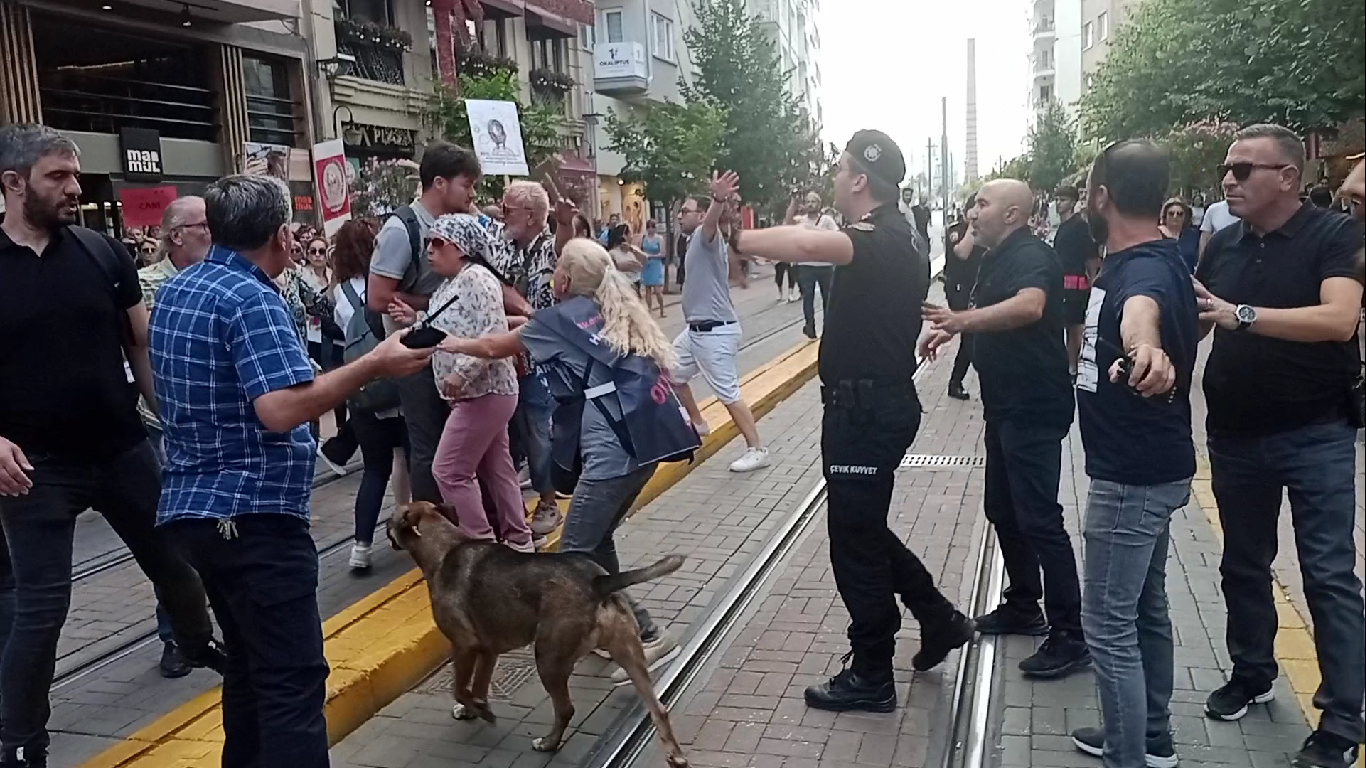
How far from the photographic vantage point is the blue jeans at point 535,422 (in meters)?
7.08

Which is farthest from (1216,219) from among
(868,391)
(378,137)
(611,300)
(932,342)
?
(378,137)

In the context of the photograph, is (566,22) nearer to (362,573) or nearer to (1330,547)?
(362,573)

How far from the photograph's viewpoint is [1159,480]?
11.5 feet

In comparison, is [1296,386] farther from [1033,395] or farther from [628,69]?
[628,69]

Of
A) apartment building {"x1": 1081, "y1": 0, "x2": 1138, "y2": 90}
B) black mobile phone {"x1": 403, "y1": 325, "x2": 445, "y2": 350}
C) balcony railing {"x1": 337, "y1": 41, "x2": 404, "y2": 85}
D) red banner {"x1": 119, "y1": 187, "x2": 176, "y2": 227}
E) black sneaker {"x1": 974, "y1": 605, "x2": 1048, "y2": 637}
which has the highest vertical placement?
apartment building {"x1": 1081, "y1": 0, "x2": 1138, "y2": 90}

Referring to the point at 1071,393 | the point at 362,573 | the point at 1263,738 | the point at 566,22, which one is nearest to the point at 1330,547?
the point at 1263,738

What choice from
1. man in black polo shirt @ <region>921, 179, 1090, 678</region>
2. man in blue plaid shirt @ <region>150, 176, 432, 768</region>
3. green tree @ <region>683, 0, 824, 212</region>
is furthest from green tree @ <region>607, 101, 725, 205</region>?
man in blue plaid shirt @ <region>150, 176, 432, 768</region>

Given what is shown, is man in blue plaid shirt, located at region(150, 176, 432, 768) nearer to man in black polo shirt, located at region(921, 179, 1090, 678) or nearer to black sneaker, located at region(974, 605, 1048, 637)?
man in black polo shirt, located at region(921, 179, 1090, 678)

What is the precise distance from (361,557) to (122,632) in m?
1.27

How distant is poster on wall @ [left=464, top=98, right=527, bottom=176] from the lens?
12.3 m

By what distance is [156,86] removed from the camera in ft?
53.0

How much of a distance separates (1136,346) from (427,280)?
11.6 ft

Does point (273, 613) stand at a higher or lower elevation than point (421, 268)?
lower

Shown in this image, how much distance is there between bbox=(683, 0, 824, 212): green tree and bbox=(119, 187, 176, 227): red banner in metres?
25.8
